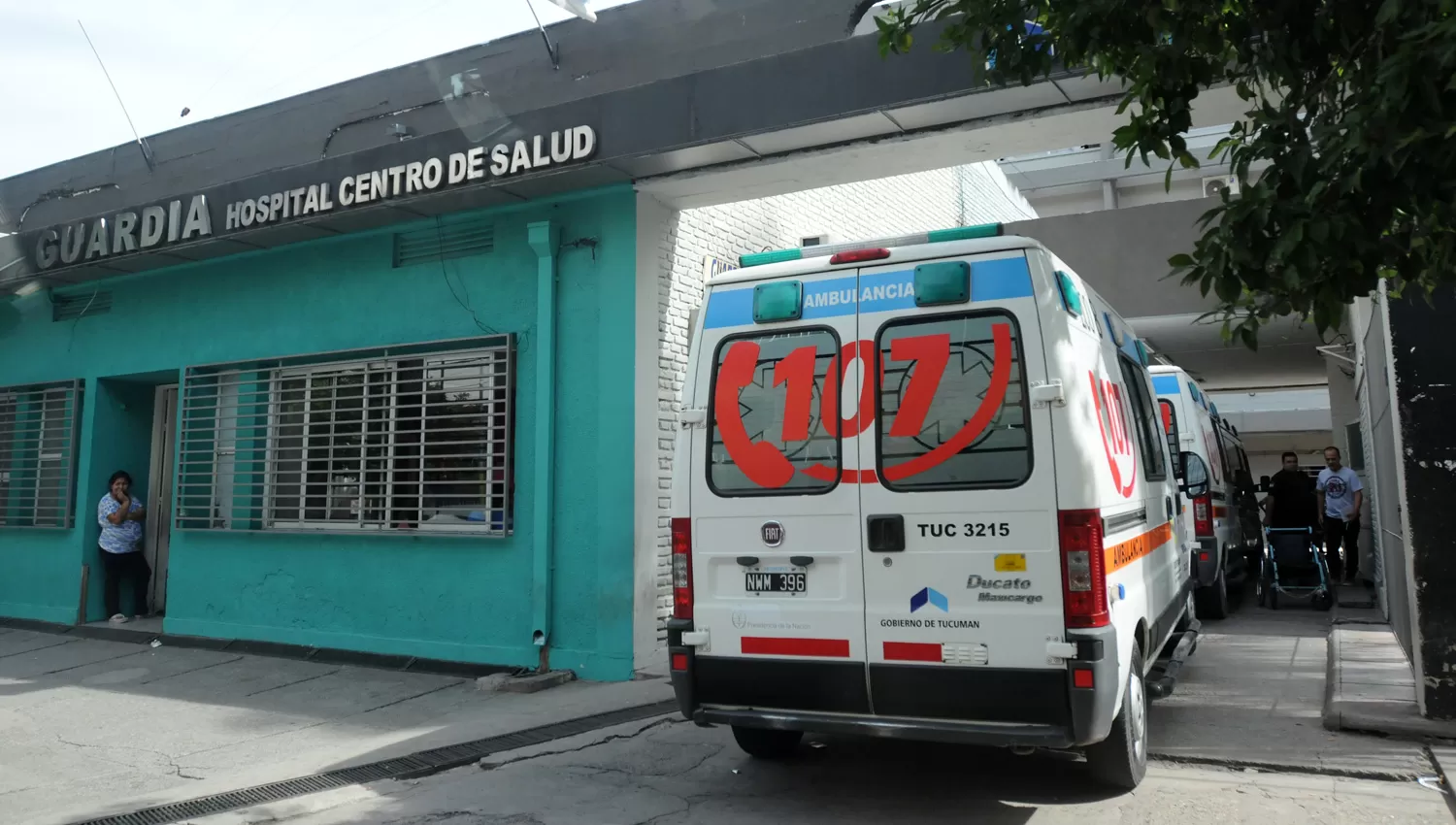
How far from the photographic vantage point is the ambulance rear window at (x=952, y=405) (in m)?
4.53

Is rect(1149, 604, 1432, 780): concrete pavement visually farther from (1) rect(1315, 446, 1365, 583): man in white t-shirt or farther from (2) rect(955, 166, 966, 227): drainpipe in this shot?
(2) rect(955, 166, 966, 227): drainpipe

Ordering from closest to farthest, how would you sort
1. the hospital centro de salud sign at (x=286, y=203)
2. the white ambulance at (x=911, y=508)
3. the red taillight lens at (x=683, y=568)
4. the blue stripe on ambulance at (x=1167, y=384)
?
the white ambulance at (x=911, y=508), the red taillight lens at (x=683, y=568), the hospital centro de salud sign at (x=286, y=203), the blue stripe on ambulance at (x=1167, y=384)

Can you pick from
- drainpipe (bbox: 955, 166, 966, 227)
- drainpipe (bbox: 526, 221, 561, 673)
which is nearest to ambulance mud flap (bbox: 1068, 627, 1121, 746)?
drainpipe (bbox: 526, 221, 561, 673)

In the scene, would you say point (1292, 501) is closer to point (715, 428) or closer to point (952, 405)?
point (952, 405)

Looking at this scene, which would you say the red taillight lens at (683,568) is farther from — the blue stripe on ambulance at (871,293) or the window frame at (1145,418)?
the window frame at (1145,418)

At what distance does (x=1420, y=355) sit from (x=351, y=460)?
839cm

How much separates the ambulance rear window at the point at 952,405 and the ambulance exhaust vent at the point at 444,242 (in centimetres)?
542

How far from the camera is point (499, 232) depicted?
360 inches

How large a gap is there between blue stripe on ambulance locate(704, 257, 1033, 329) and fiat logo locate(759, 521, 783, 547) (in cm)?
99

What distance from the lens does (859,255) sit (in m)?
4.99

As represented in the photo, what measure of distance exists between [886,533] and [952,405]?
645 mm


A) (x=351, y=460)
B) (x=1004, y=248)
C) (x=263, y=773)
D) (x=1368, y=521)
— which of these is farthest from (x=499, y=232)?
(x=1368, y=521)

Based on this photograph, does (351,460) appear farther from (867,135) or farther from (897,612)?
(897,612)

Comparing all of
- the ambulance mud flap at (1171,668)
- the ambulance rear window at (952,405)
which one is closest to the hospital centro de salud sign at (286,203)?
the ambulance rear window at (952,405)
